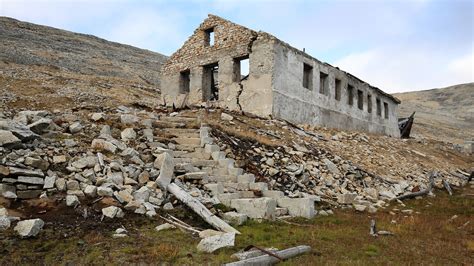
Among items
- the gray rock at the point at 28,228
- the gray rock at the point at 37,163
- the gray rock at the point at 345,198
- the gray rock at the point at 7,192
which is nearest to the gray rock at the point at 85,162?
the gray rock at the point at 37,163

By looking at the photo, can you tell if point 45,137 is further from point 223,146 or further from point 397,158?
point 397,158

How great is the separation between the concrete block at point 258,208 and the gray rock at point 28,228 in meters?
4.11

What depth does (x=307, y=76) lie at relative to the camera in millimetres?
21906

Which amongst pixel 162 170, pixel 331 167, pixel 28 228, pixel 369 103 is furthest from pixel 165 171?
pixel 369 103

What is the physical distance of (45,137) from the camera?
9.32m

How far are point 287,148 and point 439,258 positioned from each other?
295 inches

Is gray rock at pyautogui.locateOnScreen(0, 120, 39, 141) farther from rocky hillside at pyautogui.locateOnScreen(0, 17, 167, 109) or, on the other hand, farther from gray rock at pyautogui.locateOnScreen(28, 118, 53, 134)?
rocky hillside at pyautogui.locateOnScreen(0, 17, 167, 109)

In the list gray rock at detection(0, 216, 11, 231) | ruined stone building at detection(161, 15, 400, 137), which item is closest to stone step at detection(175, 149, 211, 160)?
gray rock at detection(0, 216, 11, 231)

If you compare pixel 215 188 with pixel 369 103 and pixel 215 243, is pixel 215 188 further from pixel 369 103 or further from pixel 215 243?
pixel 369 103

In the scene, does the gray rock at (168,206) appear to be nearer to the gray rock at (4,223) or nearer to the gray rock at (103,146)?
the gray rock at (103,146)

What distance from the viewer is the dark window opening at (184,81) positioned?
75.5ft

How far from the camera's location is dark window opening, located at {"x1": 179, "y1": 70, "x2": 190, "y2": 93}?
23.0 meters

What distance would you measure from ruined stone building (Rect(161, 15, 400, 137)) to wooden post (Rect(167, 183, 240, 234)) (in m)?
10.3

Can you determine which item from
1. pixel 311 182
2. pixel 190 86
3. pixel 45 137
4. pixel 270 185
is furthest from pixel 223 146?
pixel 190 86
